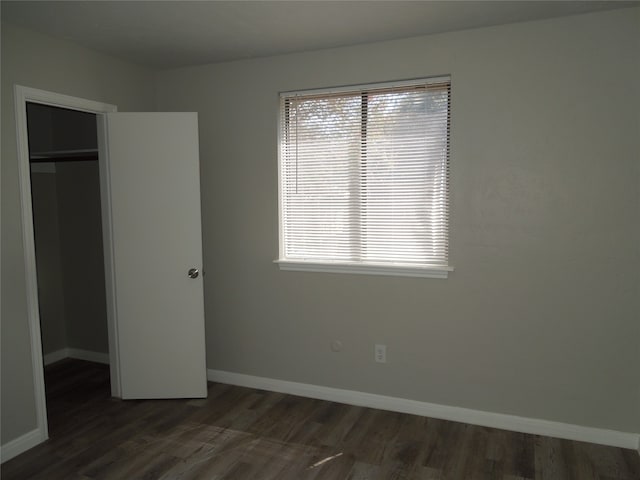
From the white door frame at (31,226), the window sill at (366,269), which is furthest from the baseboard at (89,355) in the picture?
the window sill at (366,269)

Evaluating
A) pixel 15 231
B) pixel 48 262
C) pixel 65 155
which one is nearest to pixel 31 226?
pixel 15 231

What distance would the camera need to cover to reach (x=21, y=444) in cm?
276

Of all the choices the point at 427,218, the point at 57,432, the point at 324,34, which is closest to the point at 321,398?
the point at 427,218

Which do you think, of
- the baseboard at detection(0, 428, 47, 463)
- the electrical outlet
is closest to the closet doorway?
the baseboard at detection(0, 428, 47, 463)

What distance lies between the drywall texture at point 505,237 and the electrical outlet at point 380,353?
45 mm

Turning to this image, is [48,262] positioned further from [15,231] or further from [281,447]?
[281,447]

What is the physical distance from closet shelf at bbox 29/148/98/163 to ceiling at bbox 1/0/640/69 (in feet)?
3.47

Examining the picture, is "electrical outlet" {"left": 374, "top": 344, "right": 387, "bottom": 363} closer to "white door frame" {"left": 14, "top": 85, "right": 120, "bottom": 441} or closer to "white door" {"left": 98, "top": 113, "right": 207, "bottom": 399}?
"white door" {"left": 98, "top": 113, "right": 207, "bottom": 399}

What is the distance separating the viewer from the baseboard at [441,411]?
9.14 feet

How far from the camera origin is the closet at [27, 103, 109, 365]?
413 cm

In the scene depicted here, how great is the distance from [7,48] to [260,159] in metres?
1.70

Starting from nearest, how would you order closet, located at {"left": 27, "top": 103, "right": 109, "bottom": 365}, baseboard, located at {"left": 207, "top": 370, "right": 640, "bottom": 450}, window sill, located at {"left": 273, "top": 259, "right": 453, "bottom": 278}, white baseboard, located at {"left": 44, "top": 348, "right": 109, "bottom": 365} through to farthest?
baseboard, located at {"left": 207, "top": 370, "right": 640, "bottom": 450} < window sill, located at {"left": 273, "top": 259, "right": 453, "bottom": 278} < closet, located at {"left": 27, "top": 103, "right": 109, "bottom": 365} < white baseboard, located at {"left": 44, "top": 348, "right": 109, "bottom": 365}

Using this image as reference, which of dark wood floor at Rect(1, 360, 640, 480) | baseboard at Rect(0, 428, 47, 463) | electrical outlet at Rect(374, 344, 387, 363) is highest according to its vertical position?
electrical outlet at Rect(374, 344, 387, 363)

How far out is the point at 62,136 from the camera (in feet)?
13.7
